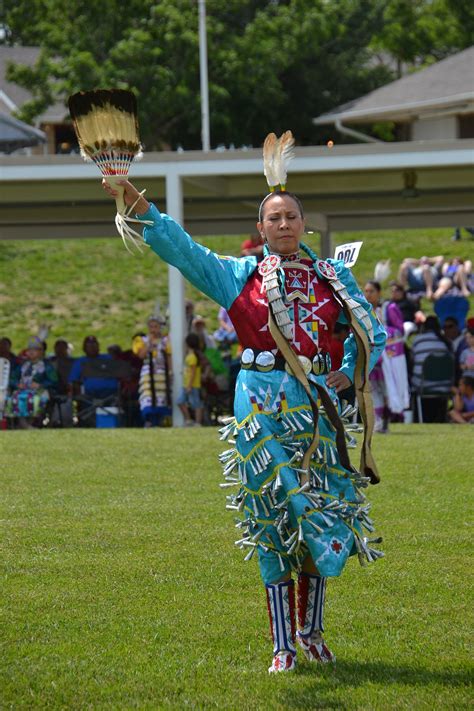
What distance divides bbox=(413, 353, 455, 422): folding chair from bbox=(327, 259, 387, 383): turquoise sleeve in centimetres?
1200

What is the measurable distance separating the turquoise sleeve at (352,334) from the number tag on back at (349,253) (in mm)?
62

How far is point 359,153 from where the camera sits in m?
18.9

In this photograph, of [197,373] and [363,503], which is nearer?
[363,503]

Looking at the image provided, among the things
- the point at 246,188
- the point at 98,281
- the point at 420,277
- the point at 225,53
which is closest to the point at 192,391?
the point at 246,188

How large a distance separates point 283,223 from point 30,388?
13234 millimetres

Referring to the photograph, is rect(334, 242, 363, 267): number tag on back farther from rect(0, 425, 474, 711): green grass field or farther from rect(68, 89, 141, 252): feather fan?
rect(0, 425, 474, 711): green grass field

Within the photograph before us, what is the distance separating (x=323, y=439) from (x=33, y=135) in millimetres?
16751

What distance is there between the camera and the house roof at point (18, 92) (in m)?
47.7

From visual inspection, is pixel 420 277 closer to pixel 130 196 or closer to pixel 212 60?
pixel 212 60

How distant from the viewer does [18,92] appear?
52.1 meters

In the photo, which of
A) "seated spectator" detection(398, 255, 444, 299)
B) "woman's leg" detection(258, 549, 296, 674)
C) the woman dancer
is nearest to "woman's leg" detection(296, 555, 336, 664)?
the woman dancer

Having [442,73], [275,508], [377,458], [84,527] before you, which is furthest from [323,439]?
[442,73]

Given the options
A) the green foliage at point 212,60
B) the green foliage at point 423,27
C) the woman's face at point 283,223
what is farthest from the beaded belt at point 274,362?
the green foliage at point 423,27

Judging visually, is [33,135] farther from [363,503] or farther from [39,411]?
[363,503]
